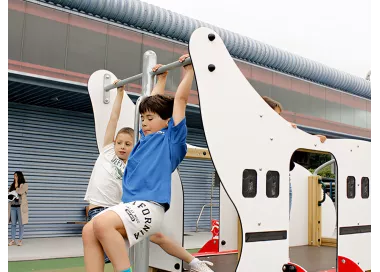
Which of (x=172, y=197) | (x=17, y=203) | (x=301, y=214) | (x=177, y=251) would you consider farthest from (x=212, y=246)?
(x=17, y=203)

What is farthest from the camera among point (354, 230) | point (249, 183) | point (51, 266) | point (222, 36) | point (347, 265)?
point (222, 36)

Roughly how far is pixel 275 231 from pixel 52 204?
856 cm

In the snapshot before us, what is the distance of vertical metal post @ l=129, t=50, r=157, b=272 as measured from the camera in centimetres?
345

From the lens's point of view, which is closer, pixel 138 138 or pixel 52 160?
pixel 138 138

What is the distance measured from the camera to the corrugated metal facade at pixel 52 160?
35.0 feet

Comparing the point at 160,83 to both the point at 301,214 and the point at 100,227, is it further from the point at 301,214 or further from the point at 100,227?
the point at 301,214

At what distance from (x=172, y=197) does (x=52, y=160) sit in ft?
24.1

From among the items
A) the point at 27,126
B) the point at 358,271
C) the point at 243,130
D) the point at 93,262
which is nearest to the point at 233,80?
the point at 243,130

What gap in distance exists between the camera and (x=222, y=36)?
13500 millimetres

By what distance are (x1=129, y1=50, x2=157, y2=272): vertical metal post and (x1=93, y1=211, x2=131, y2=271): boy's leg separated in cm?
75

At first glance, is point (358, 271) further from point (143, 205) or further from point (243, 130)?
point (143, 205)

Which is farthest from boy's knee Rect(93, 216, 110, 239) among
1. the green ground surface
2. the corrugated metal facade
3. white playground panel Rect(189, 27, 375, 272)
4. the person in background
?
the corrugated metal facade

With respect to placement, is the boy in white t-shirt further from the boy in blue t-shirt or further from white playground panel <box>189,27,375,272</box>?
the boy in blue t-shirt

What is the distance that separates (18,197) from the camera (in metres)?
9.31
